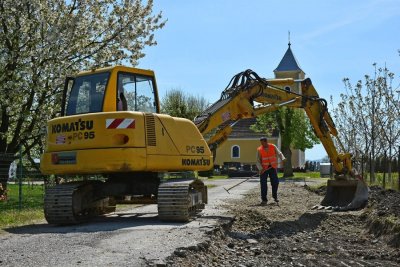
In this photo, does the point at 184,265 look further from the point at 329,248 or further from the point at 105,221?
the point at 105,221

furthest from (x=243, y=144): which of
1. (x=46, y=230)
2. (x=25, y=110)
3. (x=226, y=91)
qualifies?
(x=46, y=230)

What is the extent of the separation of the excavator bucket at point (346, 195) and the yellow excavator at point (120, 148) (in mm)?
3979

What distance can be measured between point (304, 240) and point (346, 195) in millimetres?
4980

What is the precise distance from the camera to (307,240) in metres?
10.6

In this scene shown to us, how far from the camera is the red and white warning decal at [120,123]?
10.5m

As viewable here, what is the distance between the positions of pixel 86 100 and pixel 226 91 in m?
3.97

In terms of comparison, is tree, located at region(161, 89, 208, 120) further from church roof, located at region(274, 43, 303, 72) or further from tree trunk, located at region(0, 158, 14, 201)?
tree trunk, located at region(0, 158, 14, 201)

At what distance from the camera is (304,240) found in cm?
1059

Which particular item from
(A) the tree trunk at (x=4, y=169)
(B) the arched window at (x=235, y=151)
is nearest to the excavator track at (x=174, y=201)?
(A) the tree trunk at (x=4, y=169)

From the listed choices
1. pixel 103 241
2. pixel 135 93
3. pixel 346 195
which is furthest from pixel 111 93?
pixel 346 195

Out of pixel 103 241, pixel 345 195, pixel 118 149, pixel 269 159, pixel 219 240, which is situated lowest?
pixel 219 240

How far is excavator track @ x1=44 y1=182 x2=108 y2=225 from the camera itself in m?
10.8

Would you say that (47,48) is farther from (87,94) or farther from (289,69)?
(289,69)

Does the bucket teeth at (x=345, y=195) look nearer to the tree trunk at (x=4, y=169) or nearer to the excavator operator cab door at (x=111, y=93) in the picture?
the excavator operator cab door at (x=111, y=93)
